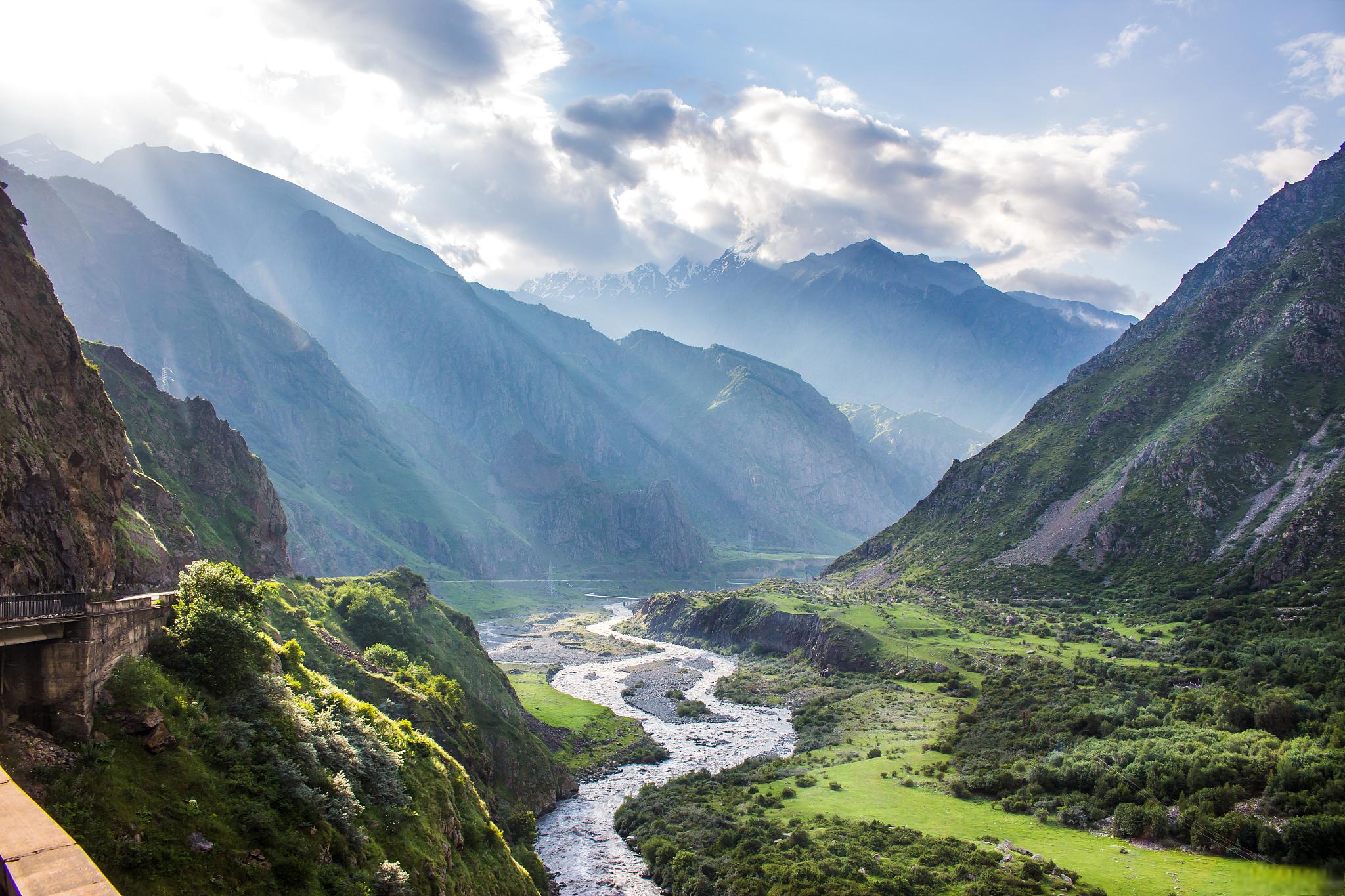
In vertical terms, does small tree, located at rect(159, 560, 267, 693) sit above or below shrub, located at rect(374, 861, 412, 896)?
above

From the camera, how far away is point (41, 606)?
2273 cm

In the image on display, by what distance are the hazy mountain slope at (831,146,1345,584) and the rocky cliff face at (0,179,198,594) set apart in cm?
13699

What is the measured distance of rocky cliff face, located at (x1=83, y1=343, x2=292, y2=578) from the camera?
3406 inches

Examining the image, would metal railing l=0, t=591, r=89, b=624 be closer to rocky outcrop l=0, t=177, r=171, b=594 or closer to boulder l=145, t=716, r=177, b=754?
boulder l=145, t=716, r=177, b=754

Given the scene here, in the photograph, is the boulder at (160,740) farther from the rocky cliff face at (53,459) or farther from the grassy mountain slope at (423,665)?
the grassy mountain slope at (423,665)

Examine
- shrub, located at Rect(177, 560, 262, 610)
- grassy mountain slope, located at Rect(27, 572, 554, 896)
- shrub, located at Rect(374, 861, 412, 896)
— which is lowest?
shrub, located at Rect(374, 861, 412, 896)

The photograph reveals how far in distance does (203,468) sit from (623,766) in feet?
224

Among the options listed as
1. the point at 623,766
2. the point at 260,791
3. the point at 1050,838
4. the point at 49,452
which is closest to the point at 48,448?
the point at 49,452

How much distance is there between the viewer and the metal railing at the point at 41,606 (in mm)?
21031

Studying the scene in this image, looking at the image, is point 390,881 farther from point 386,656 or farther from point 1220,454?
point 1220,454

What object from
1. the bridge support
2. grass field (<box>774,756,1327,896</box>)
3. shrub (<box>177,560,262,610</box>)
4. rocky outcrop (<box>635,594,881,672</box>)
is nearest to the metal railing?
the bridge support

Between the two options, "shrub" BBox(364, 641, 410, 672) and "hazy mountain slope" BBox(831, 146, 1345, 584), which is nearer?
"shrub" BBox(364, 641, 410, 672)

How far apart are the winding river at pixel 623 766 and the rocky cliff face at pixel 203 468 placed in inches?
1851

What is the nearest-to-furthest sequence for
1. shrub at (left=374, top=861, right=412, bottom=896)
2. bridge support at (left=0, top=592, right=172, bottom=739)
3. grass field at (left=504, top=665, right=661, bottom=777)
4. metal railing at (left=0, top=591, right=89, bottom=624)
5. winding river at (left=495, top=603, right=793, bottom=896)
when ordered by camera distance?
metal railing at (left=0, top=591, right=89, bottom=624), bridge support at (left=0, top=592, right=172, bottom=739), shrub at (left=374, top=861, right=412, bottom=896), winding river at (left=495, top=603, right=793, bottom=896), grass field at (left=504, top=665, right=661, bottom=777)
